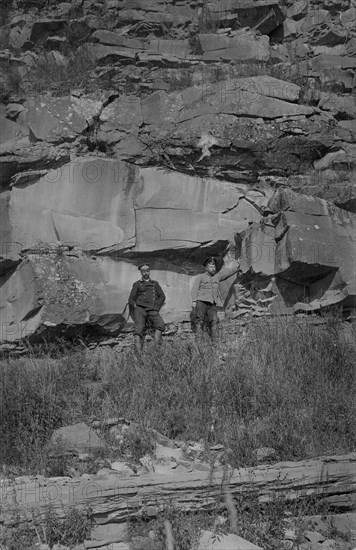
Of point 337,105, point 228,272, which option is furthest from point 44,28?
point 228,272

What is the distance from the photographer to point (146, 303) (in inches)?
487

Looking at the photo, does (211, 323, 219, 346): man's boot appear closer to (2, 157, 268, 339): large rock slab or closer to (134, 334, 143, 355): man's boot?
(134, 334, 143, 355): man's boot

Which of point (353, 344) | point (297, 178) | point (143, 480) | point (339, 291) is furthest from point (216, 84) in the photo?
point (143, 480)

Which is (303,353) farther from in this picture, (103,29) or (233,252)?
(103,29)

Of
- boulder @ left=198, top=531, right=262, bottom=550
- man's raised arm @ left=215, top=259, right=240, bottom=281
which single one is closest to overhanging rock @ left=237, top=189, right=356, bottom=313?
man's raised arm @ left=215, top=259, right=240, bottom=281

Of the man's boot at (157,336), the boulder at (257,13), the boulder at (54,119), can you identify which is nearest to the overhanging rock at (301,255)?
the man's boot at (157,336)

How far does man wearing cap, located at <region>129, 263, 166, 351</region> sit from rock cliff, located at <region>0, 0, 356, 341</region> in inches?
35.7

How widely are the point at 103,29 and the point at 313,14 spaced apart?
172 inches

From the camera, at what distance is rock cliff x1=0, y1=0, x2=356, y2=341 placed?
13219 mm

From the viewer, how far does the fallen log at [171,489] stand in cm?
707

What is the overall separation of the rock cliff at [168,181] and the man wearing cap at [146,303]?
0.91m

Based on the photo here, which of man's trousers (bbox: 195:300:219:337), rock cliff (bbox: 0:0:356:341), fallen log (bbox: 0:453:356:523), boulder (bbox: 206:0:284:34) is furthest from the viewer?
boulder (bbox: 206:0:284:34)

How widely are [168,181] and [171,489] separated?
7.55 m

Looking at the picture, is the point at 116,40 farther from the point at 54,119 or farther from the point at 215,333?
the point at 215,333
